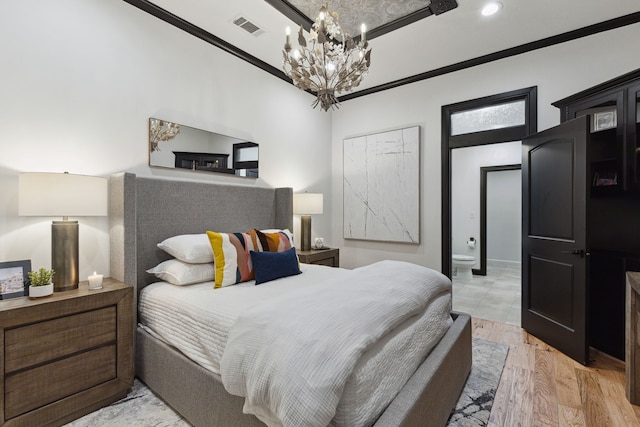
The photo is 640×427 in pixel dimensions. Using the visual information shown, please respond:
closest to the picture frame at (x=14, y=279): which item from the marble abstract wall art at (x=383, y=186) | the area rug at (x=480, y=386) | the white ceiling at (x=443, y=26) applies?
the white ceiling at (x=443, y=26)

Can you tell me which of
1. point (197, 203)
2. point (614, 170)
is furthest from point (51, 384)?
point (614, 170)

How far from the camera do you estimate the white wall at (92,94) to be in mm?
1911

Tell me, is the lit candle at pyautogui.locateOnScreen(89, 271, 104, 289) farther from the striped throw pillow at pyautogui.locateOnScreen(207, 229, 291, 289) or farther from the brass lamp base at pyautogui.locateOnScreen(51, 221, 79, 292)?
the striped throw pillow at pyautogui.locateOnScreen(207, 229, 291, 289)

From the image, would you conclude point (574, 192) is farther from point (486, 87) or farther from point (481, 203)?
point (481, 203)

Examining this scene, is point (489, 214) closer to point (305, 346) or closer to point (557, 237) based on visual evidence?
point (557, 237)

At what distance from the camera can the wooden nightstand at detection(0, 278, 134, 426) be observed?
1.56 metres

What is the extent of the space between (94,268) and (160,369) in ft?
3.09

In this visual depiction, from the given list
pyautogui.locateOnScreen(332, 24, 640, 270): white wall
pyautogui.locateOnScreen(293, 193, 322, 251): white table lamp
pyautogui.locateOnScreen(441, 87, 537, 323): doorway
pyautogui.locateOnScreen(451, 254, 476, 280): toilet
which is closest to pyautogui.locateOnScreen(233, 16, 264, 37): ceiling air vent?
pyautogui.locateOnScreen(332, 24, 640, 270): white wall

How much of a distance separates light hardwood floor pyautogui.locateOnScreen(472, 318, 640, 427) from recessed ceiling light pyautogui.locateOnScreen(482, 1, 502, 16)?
2.92m

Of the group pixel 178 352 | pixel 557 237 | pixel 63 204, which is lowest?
pixel 178 352

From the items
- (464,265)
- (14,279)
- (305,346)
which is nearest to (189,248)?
(14,279)

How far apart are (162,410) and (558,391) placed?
257 cm

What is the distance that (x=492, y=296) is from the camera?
4.23 m

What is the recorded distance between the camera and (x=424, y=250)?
3.80m
